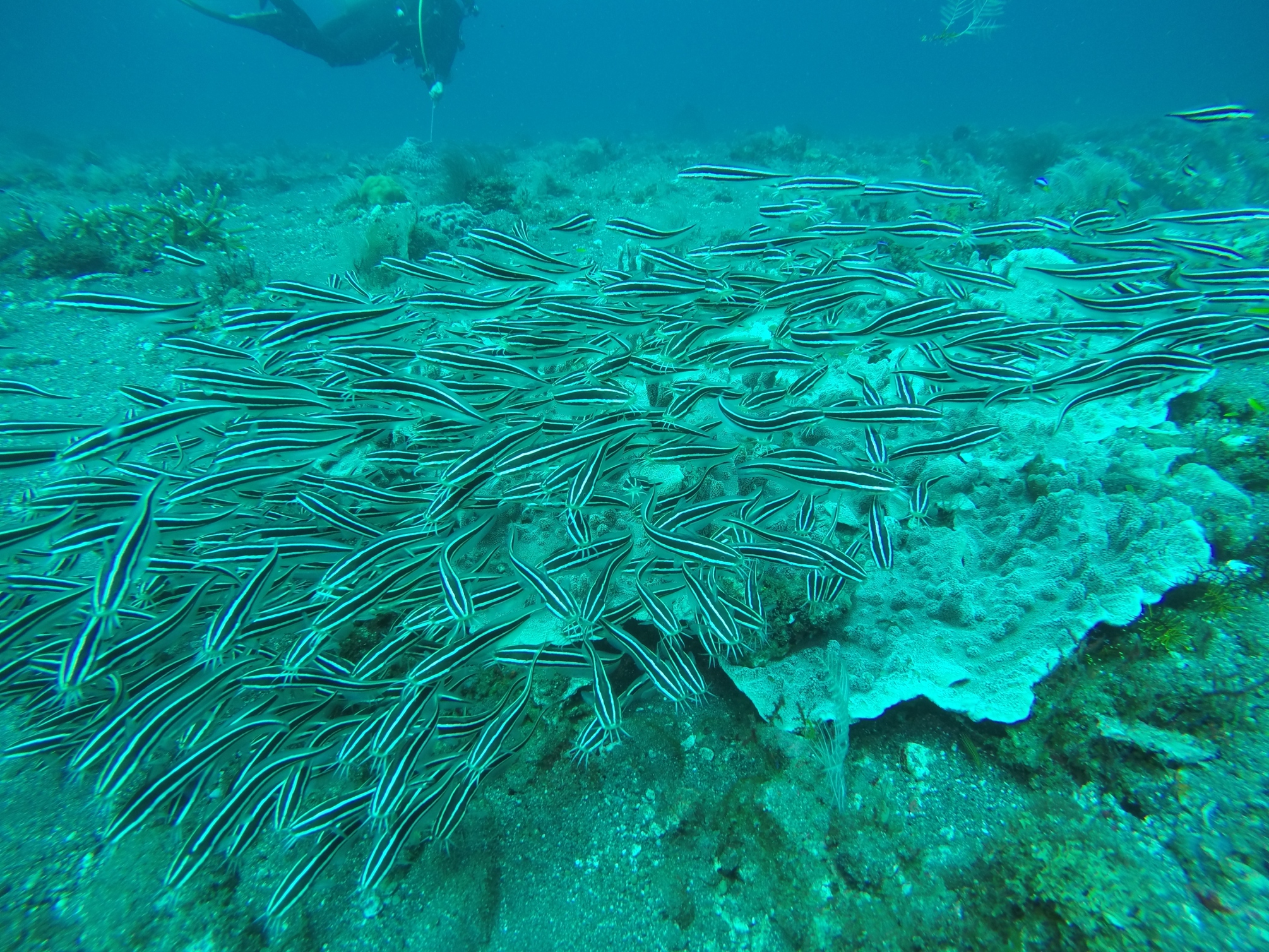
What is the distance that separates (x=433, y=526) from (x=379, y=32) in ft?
101

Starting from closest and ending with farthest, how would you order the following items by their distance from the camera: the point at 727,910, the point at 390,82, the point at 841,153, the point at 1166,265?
1. the point at 727,910
2. the point at 1166,265
3. the point at 841,153
4. the point at 390,82

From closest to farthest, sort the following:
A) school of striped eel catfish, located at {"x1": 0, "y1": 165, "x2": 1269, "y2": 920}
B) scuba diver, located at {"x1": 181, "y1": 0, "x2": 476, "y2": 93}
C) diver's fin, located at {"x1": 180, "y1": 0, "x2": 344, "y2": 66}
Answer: school of striped eel catfish, located at {"x1": 0, "y1": 165, "x2": 1269, "y2": 920}, diver's fin, located at {"x1": 180, "y1": 0, "x2": 344, "y2": 66}, scuba diver, located at {"x1": 181, "y1": 0, "x2": 476, "y2": 93}

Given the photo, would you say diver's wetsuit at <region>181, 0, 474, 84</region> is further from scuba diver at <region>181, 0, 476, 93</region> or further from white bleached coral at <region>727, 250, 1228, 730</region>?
white bleached coral at <region>727, 250, 1228, 730</region>

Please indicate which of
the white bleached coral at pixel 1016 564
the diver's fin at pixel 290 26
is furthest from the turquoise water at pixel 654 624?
the diver's fin at pixel 290 26

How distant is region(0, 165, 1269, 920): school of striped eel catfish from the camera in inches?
124

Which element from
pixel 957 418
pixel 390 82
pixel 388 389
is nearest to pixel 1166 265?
pixel 957 418

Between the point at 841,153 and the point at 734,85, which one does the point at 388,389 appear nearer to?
the point at 841,153

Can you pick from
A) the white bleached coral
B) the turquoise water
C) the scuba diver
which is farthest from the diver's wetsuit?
the white bleached coral

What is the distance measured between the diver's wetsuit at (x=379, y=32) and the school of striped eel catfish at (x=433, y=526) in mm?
25430

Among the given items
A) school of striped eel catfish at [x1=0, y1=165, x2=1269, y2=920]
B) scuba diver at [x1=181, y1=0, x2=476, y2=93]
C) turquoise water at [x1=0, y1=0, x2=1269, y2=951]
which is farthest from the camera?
scuba diver at [x1=181, y1=0, x2=476, y2=93]

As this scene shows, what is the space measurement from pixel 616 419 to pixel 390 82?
158 m

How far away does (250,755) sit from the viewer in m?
3.61

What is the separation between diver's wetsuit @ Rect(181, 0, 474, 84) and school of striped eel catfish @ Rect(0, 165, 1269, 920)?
25430 mm

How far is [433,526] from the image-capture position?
3494 mm
